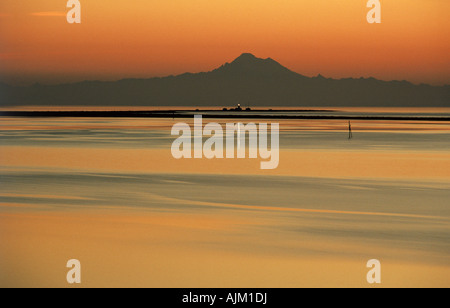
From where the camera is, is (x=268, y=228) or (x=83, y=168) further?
(x=83, y=168)

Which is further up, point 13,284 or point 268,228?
point 268,228

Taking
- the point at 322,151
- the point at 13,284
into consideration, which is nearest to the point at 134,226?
the point at 13,284

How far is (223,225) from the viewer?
14945mm

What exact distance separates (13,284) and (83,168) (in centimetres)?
1704

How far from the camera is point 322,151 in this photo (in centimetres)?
3816

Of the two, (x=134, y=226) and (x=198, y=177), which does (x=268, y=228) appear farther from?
(x=198, y=177)

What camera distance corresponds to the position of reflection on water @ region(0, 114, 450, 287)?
11.2m

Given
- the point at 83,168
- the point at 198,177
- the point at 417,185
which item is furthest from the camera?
the point at 83,168

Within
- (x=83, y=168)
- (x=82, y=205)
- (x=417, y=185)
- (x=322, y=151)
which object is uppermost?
(x=322, y=151)

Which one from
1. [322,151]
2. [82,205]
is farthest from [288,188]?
[322,151]

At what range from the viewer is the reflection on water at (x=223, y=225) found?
11.2 m

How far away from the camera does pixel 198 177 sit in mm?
24453
